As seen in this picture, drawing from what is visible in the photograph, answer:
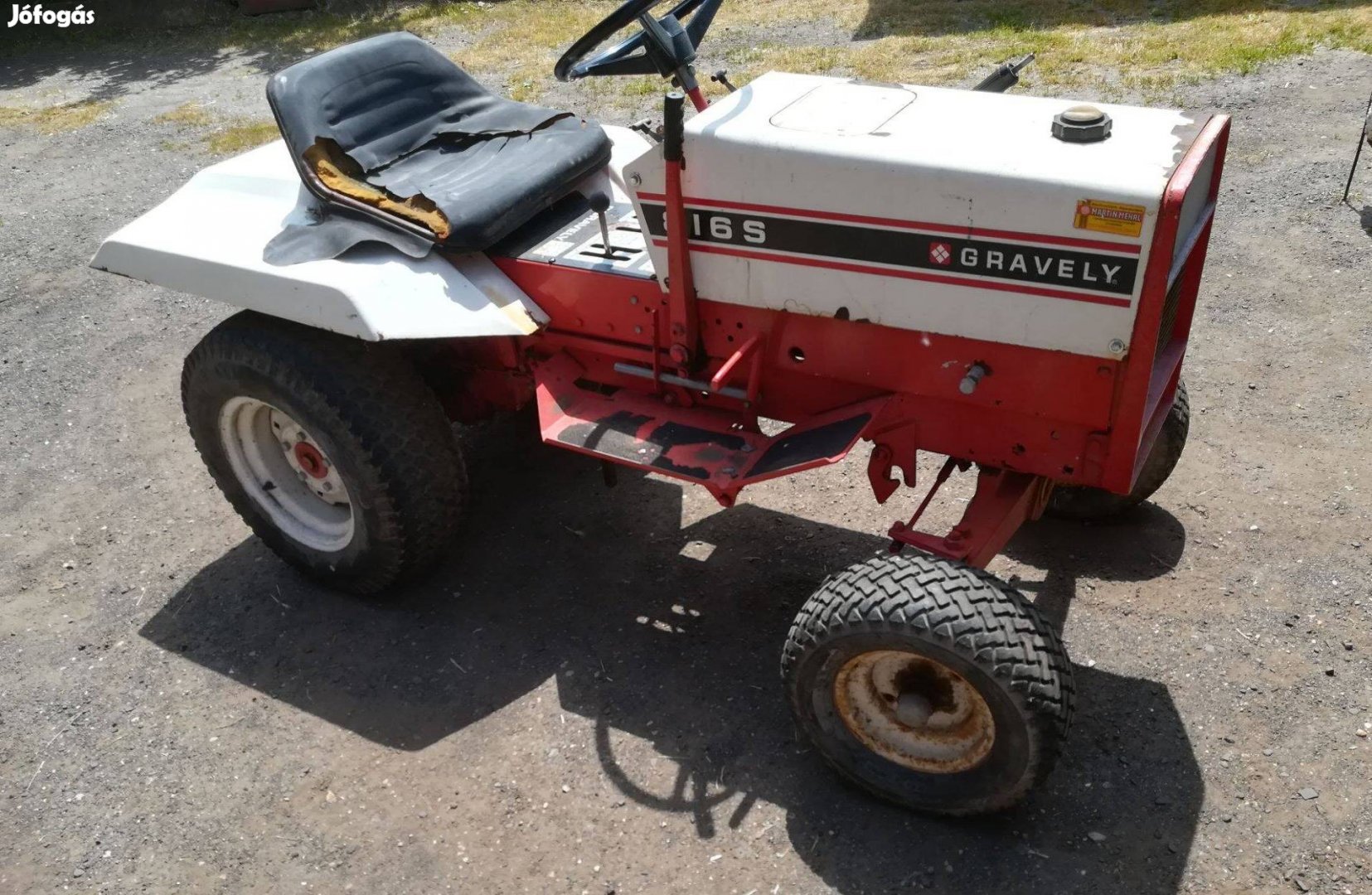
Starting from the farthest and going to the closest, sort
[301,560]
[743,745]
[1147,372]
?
1. [301,560]
2. [743,745]
3. [1147,372]

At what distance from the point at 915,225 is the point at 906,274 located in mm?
124

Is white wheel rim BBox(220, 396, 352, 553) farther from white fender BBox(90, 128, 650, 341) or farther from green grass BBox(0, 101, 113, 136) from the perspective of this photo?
green grass BBox(0, 101, 113, 136)

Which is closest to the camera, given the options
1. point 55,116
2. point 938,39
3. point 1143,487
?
point 1143,487

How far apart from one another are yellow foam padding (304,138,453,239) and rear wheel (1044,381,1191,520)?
1959 mm

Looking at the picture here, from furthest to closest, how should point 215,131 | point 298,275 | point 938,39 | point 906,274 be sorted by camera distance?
point 938,39, point 215,131, point 298,275, point 906,274

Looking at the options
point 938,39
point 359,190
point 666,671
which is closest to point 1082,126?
point 666,671

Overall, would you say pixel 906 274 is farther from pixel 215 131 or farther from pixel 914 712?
pixel 215 131

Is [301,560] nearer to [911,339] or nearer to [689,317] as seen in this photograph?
[689,317]

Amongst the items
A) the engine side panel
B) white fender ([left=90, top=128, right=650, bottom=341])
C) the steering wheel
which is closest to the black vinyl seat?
white fender ([left=90, top=128, right=650, bottom=341])

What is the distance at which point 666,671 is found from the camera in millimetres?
3424

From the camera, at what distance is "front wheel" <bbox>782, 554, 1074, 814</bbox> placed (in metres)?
2.60

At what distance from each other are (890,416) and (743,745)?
95cm

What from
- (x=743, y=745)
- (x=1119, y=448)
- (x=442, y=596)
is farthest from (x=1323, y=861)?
(x=442, y=596)

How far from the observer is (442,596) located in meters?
3.78
